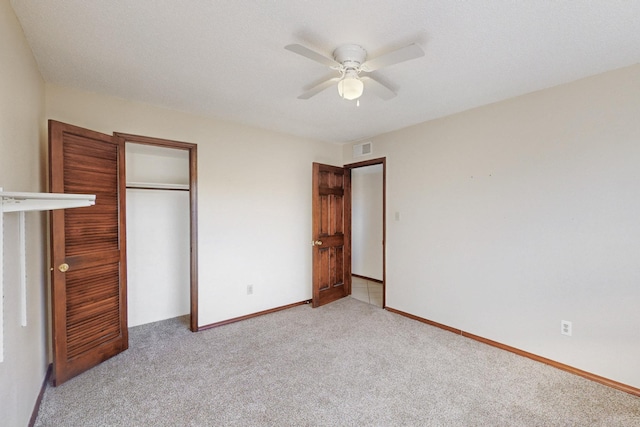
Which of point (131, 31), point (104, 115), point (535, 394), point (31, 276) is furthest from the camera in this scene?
point (104, 115)

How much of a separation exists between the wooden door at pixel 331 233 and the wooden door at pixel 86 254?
88.2 inches

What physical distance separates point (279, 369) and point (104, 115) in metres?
2.84

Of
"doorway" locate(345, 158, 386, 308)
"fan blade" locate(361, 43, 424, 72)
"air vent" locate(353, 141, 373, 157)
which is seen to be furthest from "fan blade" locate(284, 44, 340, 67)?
"doorway" locate(345, 158, 386, 308)

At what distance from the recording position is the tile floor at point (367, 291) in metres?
4.43

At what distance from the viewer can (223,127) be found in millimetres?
3449

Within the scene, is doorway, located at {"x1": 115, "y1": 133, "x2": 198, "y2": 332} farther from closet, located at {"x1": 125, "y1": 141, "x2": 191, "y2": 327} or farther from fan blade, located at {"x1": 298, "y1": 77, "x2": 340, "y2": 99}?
fan blade, located at {"x1": 298, "y1": 77, "x2": 340, "y2": 99}

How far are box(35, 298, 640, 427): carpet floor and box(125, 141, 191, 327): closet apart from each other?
1.62 ft

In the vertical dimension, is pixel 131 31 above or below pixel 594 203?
above

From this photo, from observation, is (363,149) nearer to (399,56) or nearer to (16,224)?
(399,56)

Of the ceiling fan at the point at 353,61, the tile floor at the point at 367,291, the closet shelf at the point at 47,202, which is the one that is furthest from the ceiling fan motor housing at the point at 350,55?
the tile floor at the point at 367,291

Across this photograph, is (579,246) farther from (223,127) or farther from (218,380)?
(223,127)

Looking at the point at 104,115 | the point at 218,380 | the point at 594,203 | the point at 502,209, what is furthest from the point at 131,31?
the point at 594,203

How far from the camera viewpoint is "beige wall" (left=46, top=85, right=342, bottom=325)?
9.53 ft

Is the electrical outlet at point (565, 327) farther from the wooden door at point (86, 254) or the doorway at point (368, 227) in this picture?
the wooden door at point (86, 254)
